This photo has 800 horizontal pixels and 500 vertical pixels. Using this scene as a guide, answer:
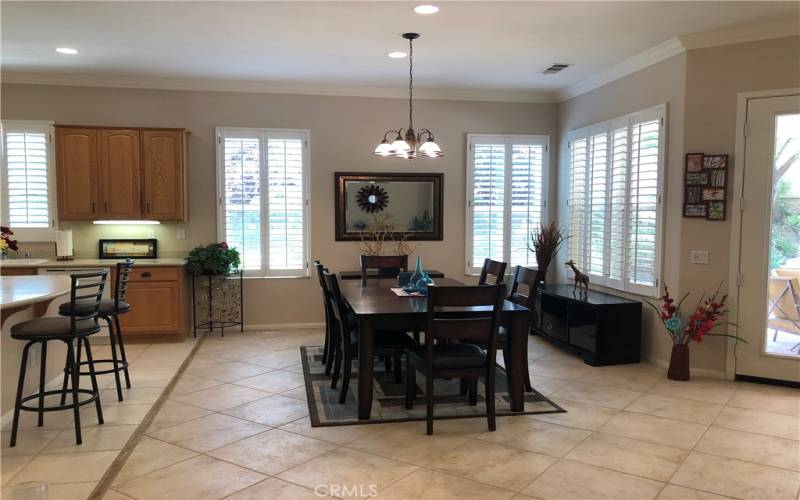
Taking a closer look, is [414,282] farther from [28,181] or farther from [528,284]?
[28,181]

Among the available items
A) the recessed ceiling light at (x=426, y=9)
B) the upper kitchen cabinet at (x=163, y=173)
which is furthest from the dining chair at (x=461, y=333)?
the upper kitchen cabinet at (x=163, y=173)

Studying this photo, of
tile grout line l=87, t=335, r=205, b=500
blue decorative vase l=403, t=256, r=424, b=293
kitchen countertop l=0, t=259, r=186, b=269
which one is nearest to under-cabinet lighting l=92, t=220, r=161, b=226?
kitchen countertop l=0, t=259, r=186, b=269

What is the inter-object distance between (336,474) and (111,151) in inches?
182

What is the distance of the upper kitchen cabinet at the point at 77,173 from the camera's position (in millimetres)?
6004

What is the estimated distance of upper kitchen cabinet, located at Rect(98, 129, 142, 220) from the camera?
6.07 m

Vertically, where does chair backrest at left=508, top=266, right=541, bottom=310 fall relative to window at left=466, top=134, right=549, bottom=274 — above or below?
below

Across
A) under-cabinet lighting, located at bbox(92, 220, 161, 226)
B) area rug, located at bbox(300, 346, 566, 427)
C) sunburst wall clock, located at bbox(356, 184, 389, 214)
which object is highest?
sunburst wall clock, located at bbox(356, 184, 389, 214)

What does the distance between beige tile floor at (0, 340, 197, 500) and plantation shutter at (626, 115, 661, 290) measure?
4078mm

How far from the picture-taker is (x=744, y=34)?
15.0 ft

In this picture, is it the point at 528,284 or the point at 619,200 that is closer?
the point at 528,284

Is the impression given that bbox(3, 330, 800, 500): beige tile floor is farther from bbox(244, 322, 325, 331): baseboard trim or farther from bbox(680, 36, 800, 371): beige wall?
bbox(244, 322, 325, 331): baseboard trim

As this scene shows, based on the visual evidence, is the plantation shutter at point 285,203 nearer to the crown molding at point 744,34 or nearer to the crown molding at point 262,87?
the crown molding at point 262,87

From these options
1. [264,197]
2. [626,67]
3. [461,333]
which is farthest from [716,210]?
[264,197]

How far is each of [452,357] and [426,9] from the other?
7.93 feet
